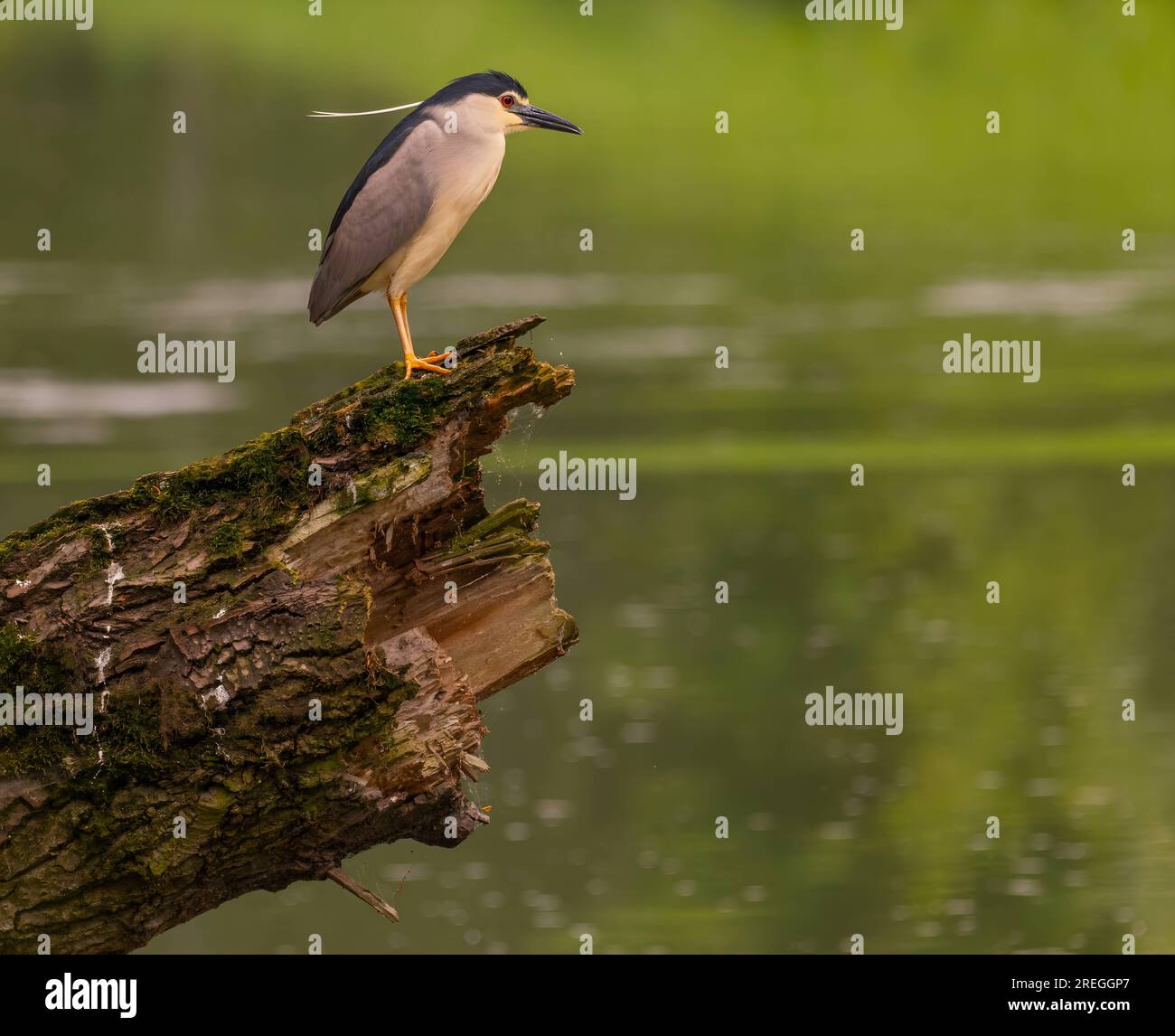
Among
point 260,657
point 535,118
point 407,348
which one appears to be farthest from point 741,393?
point 260,657

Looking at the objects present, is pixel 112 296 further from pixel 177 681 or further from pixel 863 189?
pixel 177 681

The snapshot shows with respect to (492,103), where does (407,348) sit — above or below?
below

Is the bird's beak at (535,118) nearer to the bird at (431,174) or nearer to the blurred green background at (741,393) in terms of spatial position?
the bird at (431,174)

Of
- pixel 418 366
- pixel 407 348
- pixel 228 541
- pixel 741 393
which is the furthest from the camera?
pixel 741 393

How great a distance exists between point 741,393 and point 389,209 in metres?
16.6

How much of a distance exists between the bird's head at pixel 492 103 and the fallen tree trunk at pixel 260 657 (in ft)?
6.98

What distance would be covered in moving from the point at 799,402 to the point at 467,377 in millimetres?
18658

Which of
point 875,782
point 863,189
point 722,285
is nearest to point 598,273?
point 722,285

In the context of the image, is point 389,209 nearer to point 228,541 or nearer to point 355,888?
point 228,541

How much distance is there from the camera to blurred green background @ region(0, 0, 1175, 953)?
11.7 metres

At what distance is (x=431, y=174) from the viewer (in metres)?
8.88

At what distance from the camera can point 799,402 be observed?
25.4 m

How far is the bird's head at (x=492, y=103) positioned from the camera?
8.90 m

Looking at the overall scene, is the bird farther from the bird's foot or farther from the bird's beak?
the bird's foot
